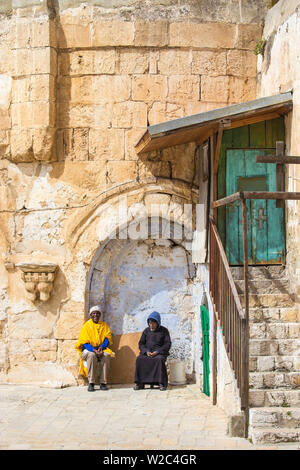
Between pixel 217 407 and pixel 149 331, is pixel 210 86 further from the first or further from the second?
pixel 217 407

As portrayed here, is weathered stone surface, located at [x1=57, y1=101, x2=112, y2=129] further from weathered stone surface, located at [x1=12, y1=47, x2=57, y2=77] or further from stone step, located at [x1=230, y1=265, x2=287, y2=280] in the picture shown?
stone step, located at [x1=230, y1=265, x2=287, y2=280]

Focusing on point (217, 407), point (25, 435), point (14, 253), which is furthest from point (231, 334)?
point (14, 253)

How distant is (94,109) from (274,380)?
4.44m

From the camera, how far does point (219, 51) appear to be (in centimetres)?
935

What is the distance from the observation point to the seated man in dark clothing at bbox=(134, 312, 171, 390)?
8977 millimetres

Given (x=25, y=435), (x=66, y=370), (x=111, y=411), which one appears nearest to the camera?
(x=25, y=435)

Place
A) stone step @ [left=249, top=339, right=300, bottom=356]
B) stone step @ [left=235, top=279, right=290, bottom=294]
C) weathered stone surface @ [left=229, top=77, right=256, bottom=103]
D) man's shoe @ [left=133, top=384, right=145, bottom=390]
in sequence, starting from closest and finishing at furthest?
stone step @ [left=249, top=339, right=300, bottom=356], stone step @ [left=235, top=279, right=290, bottom=294], man's shoe @ [left=133, top=384, right=145, bottom=390], weathered stone surface @ [left=229, top=77, right=256, bottom=103]

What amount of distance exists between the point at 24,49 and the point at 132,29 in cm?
146

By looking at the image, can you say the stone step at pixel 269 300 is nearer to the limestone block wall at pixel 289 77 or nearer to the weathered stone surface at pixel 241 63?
the limestone block wall at pixel 289 77

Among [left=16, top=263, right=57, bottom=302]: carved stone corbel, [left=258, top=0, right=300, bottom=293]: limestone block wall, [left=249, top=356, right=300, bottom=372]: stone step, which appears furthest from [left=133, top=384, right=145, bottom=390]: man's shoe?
[left=258, top=0, right=300, bottom=293]: limestone block wall

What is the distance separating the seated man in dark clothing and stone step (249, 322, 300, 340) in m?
1.94

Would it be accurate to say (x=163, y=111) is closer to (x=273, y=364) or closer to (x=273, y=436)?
(x=273, y=364)

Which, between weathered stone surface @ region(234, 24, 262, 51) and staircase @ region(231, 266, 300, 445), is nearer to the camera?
staircase @ region(231, 266, 300, 445)

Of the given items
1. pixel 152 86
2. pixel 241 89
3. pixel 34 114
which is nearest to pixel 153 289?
pixel 152 86
